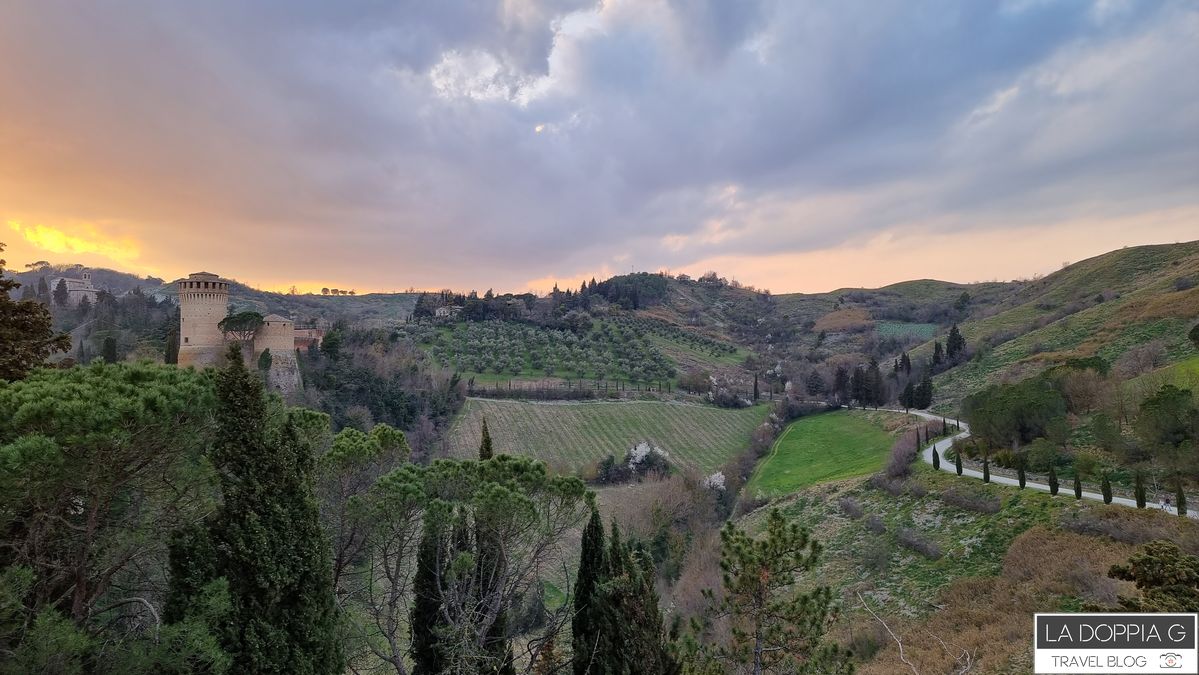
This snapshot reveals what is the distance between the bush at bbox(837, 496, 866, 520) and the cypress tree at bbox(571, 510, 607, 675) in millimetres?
20226

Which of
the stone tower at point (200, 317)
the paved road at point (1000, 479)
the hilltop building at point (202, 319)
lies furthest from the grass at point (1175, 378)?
the stone tower at point (200, 317)

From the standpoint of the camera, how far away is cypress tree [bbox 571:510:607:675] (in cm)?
916

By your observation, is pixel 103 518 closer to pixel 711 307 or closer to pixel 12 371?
pixel 12 371

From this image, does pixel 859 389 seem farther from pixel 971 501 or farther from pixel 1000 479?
pixel 971 501

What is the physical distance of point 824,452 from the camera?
133 feet

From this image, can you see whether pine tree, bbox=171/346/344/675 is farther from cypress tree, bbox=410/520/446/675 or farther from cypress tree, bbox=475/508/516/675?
cypress tree, bbox=410/520/446/675

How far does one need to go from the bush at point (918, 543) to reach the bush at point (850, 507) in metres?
3.66

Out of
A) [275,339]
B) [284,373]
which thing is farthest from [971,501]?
[275,339]

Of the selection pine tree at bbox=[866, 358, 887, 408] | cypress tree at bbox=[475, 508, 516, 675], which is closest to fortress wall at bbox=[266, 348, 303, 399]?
cypress tree at bbox=[475, 508, 516, 675]

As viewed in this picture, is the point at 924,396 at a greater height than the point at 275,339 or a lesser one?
lesser

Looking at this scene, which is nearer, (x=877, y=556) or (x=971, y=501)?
(x=877, y=556)

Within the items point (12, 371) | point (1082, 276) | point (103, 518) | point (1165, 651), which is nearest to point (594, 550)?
point (103, 518)

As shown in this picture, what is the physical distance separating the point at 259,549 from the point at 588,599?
579 centimetres

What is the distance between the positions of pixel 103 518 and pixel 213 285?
31.1m
